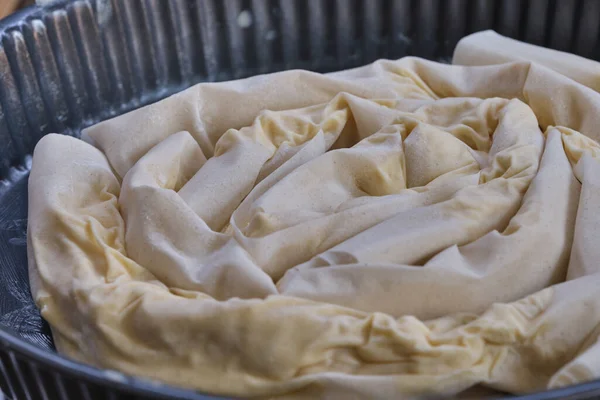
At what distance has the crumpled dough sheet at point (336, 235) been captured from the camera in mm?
655

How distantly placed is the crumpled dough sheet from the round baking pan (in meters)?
Answer: 0.21

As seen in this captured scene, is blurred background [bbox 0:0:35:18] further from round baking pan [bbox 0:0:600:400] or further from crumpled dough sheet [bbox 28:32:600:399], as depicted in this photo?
crumpled dough sheet [bbox 28:32:600:399]

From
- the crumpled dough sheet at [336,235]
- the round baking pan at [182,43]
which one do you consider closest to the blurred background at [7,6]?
the round baking pan at [182,43]

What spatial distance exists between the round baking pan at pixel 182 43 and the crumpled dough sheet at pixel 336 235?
0.68 feet

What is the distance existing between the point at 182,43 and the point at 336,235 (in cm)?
68

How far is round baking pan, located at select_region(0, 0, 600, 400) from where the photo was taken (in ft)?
3.86

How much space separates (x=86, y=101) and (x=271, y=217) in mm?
570

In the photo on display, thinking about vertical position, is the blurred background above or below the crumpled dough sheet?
above

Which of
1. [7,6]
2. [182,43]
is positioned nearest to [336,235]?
[182,43]

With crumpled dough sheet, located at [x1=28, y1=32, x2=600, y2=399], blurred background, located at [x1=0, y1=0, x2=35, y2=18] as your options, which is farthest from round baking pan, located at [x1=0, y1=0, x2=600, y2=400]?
blurred background, located at [x1=0, y1=0, x2=35, y2=18]

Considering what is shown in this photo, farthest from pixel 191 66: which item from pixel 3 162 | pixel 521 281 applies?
pixel 521 281

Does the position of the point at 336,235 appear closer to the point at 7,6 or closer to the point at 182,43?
the point at 182,43

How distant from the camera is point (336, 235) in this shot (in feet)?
2.61

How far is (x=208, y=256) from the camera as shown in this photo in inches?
31.0
